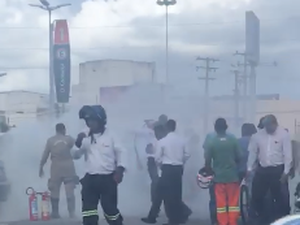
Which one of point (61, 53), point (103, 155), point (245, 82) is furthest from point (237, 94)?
point (61, 53)

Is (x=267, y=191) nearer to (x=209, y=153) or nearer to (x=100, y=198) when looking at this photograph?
(x=209, y=153)

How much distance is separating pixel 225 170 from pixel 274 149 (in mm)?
727

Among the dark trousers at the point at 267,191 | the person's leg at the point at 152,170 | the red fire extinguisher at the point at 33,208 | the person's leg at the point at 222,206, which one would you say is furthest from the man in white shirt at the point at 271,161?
the red fire extinguisher at the point at 33,208

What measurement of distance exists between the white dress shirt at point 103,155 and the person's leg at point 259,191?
2.06 metres

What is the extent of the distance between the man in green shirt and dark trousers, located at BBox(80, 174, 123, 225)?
1777 mm

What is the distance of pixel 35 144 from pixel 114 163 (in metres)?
5.43

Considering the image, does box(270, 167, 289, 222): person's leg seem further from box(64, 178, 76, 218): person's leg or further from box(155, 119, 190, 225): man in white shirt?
box(64, 178, 76, 218): person's leg

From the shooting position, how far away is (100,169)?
10031mm

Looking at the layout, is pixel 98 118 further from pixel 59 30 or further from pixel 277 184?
pixel 59 30

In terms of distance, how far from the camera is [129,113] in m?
15.1

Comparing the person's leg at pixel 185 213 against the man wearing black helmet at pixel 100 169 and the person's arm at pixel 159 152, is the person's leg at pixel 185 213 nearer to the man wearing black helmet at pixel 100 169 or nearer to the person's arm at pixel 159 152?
the person's arm at pixel 159 152

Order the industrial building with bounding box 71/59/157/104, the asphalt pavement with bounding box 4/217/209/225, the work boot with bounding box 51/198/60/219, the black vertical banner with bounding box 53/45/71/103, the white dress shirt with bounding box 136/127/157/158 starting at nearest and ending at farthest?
the asphalt pavement with bounding box 4/217/209/225, the work boot with bounding box 51/198/60/219, the white dress shirt with bounding box 136/127/157/158, the industrial building with bounding box 71/59/157/104, the black vertical banner with bounding box 53/45/71/103

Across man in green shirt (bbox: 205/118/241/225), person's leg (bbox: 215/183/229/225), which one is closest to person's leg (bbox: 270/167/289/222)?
man in green shirt (bbox: 205/118/241/225)

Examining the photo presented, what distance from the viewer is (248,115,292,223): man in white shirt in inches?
432
